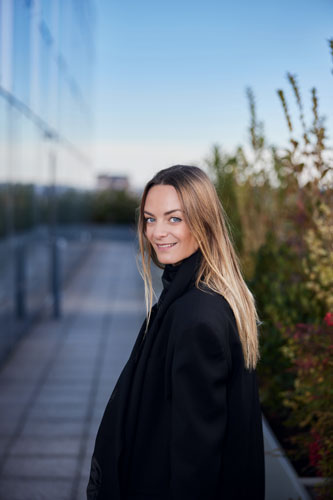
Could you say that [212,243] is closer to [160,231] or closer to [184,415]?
[160,231]

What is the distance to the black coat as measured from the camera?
1367 millimetres

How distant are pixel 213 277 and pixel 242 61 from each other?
610 cm

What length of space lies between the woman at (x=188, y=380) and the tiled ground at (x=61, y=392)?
5.41 ft

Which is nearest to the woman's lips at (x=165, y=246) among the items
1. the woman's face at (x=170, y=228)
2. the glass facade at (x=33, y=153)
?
the woman's face at (x=170, y=228)

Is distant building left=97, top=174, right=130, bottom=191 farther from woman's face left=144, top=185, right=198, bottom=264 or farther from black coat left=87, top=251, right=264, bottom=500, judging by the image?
black coat left=87, top=251, right=264, bottom=500

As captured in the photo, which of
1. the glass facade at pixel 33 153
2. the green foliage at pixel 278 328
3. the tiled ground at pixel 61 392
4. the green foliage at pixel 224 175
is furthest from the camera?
the green foliage at pixel 224 175

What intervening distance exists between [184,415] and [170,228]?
55 cm

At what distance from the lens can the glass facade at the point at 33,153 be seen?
549 centimetres

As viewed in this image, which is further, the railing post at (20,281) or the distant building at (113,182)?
the distant building at (113,182)

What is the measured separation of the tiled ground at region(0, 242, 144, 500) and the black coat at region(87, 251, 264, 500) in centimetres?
163

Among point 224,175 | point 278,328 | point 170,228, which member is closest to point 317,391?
point 278,328

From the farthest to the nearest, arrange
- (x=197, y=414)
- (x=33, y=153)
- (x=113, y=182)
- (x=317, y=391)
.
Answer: (x=113, y=182) < (x=33, y=153) < (x=317, y=391) < (x=197, y=414)

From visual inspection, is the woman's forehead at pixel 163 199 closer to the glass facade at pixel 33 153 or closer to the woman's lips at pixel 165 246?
the woman's lips at pixel 165 246

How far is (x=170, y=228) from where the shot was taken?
5.39ft
